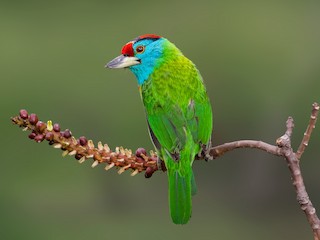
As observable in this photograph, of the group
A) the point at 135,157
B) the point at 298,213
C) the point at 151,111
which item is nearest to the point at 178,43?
the point at 298,213

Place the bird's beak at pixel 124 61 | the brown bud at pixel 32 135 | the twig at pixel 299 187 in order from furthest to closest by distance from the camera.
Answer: the bird's beak at pixel 124 61
the brown bud at pixel 32 135
the twig at pixel 299 187

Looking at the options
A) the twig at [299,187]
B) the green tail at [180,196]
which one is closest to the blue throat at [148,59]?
the green tail at [180,196]

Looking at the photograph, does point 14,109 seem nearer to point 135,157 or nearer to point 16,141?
point 16,141

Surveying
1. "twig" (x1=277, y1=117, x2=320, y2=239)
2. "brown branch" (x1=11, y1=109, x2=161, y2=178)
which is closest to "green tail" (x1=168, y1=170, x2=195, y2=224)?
"brown branch" (x1=11, y1=109, x2=161, y2=178)

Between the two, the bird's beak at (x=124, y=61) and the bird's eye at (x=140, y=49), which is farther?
the bird's eye at (x=140, y=49)

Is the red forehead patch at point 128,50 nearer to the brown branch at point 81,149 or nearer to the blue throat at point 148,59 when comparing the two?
the blue throat at point 148,59

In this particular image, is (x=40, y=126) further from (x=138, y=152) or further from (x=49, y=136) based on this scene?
(x=138, y=152)

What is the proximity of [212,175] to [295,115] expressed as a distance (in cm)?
257

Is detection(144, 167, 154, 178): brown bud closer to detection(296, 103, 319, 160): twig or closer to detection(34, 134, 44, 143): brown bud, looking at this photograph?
detection(34, 134, 44, 143): brown bud

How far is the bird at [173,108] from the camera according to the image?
119 inches

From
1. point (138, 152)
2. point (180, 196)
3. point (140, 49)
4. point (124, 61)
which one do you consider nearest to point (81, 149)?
point (138, 152)

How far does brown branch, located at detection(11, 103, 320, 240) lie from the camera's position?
86.0 inches

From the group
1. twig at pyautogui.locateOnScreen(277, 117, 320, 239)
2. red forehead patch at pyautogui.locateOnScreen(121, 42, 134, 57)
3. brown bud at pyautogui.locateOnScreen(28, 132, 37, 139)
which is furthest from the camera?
red forehead patch at pyautogui.locateOnScreen(121, 42, 134, 57)

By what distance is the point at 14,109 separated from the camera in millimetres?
12789
